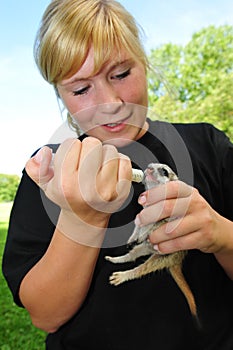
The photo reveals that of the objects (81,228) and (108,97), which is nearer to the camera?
(81,228)

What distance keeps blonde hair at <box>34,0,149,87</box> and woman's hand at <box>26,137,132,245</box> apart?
0.95 ft

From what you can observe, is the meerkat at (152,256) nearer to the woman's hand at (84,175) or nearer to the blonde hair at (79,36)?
the woman's hand at (84,175)

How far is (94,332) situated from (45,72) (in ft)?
1.69

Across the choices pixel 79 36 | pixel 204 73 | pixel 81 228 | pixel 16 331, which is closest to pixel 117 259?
→ pixel 81 228

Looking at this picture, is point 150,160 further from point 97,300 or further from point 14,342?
point 14,342

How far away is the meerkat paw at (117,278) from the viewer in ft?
2.55

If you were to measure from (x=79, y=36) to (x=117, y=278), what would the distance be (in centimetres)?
44

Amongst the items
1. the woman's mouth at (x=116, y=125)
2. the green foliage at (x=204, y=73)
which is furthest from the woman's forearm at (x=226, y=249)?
the green foliage at (x=204, y=73)

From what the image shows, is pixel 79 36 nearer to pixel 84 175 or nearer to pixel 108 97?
pixel 108 97

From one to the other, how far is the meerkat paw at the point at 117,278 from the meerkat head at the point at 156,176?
21 centimetres

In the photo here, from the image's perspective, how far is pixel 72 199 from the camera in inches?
21.7

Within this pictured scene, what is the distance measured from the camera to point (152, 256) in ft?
2.34

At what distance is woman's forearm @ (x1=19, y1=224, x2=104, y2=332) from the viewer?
0.66 metres

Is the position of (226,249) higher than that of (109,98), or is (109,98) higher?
(109,98)
